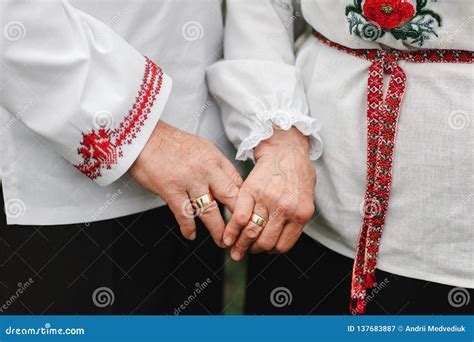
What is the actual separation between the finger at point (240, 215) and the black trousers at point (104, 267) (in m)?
0.20

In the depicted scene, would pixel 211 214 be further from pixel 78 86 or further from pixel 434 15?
pixel 434 15

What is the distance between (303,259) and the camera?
138 centimetres

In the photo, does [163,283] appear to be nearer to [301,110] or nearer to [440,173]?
[301,110]

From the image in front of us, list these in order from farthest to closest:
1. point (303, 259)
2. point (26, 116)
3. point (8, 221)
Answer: point (303, 259)
point (8, 221)
point (26, 116)

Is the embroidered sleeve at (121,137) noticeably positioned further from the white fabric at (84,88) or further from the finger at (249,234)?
the finger at (249,234)

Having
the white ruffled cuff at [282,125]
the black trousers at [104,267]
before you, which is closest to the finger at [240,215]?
the white ruffled cuff at [282,125]

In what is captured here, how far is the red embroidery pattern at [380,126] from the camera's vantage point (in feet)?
3.67

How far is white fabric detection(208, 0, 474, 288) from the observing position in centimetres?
108

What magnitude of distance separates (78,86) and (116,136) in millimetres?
103

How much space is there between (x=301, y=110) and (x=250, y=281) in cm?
45

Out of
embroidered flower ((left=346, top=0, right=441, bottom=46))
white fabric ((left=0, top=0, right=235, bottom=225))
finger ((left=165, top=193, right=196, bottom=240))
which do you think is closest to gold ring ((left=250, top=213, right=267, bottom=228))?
finger ((left=165, top=193, right=196, bottom=240))

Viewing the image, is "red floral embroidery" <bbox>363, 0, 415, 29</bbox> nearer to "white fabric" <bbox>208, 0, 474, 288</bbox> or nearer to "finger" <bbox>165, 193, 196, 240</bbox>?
"white fabric" <bbox>208, 0, 474, 288</bbox>

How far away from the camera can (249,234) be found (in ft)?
3.84
